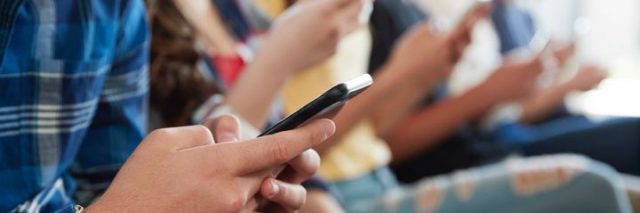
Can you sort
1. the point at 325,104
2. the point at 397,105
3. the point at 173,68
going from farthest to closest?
the point at 397,105, the point at 173,68, the point at 325,104

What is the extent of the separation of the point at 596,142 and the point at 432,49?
52cm

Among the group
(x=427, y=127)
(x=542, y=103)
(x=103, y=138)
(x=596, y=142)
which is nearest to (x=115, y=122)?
(x=103, y=138)

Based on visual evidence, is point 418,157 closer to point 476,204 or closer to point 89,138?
point 476,204

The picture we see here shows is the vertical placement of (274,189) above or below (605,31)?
below

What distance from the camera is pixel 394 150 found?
1216 millimetres

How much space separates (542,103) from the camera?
1.50m

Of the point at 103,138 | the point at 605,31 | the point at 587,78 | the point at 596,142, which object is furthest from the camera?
the point at 605,31

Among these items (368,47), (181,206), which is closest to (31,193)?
(181,206)

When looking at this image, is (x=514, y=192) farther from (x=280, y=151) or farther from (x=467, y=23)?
(x=280, y=151)

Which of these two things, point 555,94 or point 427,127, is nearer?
point 427,127

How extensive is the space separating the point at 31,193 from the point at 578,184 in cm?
51

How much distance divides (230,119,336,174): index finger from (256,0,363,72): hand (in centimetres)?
26

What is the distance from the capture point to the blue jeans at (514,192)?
796 mm

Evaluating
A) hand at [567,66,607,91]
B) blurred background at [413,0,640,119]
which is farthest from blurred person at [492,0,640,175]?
blurred background at [413,0,640,119]
